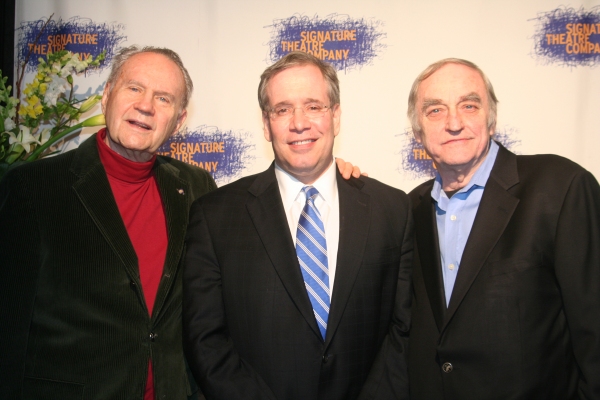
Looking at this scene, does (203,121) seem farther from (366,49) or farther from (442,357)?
(442,357)

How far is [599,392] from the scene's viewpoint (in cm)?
150

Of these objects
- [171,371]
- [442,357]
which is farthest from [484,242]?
[171,371]

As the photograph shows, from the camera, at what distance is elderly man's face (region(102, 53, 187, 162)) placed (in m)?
1.81

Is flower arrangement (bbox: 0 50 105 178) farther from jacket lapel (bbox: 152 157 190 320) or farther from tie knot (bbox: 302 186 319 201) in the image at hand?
tie knot (bbox: 302 186 319 201)

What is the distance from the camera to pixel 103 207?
5.54 feet

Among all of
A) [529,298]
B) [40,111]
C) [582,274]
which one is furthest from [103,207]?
[582,274]

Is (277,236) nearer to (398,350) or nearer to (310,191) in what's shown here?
(310,191)

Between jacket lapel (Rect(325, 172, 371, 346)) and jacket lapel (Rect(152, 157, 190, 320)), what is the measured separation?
2.10 feet

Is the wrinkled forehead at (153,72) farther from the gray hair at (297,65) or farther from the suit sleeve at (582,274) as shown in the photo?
the suit sleeve at (582,274)

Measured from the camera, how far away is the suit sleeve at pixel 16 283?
1563 millimetres

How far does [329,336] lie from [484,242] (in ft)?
2.15

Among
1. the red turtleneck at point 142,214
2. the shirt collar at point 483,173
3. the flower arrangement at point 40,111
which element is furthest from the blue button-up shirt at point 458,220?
the flower arrangement at point 40,111

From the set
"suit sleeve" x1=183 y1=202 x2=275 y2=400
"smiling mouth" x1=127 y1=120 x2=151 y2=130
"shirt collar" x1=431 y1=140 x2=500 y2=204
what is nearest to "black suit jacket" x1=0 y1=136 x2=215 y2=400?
"suit sleeve" x1=183 y1=202 x2=275 y2=400

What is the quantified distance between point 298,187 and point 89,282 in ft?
2.73
